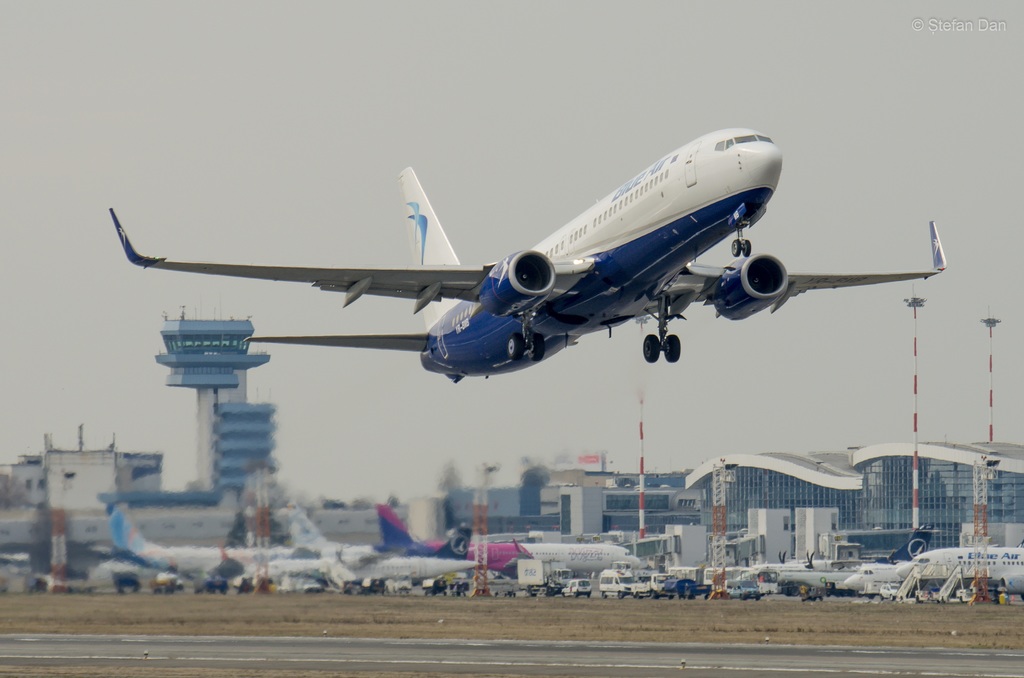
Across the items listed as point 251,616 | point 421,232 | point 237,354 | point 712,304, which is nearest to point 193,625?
point 251,616

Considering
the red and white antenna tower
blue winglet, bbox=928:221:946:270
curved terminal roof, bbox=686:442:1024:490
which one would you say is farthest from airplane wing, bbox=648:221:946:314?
curved terminal roof, bbox=686:442:1024:490

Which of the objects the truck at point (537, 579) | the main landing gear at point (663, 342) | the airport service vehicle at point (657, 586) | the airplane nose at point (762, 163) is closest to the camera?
the airplane nose at point (762, 163)

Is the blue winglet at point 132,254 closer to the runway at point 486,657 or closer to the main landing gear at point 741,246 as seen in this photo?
the runway at point 486,657

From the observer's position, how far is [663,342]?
45.8 meters

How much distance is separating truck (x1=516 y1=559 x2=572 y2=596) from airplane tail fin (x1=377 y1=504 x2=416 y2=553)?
15.7m

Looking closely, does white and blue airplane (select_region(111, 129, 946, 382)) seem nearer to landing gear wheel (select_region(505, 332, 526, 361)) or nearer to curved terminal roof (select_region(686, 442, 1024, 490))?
landing gear wheel (select_region(505, 332, 526, 361))

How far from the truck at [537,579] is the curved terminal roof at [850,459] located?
38179 millimetres

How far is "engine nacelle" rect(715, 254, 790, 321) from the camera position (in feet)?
143

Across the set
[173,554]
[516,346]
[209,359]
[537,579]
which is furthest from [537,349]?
[209,359]

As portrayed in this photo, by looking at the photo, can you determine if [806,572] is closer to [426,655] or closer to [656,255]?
[426,655]

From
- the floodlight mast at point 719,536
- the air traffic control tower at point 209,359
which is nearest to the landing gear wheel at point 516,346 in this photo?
the floodlight mast at point 719,536

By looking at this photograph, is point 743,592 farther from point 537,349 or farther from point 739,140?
point 739,140

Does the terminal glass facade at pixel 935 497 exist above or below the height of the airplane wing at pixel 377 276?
below

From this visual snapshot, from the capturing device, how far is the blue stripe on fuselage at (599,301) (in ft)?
127
